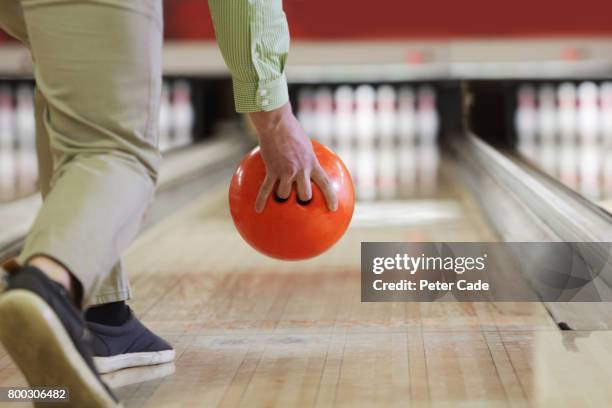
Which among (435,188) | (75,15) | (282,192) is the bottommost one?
(435,188)

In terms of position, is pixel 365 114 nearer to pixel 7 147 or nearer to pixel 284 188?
pixel 7 147

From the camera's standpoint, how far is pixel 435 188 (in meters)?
4.66

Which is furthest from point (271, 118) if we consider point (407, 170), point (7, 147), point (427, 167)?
point (7, 147)

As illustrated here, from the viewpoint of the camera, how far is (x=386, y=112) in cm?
676

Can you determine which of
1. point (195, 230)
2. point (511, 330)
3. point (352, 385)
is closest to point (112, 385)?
point (352, 385)

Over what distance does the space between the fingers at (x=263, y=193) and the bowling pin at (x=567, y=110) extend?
468cm

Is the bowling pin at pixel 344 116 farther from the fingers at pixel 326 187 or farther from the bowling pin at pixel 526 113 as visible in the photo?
the fingers at pixel 326 187

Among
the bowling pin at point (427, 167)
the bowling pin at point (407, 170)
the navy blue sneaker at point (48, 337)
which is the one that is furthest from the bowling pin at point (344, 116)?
the navy blue sneaker at point (48, 337)

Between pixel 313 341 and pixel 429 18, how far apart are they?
3393mm

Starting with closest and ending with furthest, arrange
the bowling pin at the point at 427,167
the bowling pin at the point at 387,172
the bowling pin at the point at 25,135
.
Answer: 1. the bowling pin at the point at 387,172
2. the bowling pin at the point at 427,167
3. the bowling pin at the point at 25,135

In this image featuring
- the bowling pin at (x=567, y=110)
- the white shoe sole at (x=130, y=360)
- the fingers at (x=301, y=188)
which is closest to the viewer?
the white shoe sole at (x=130, y=360)

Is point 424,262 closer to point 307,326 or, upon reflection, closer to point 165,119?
point 307,326

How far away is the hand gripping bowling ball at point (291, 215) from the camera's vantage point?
184 cm

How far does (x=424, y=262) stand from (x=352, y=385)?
1.21 meters
